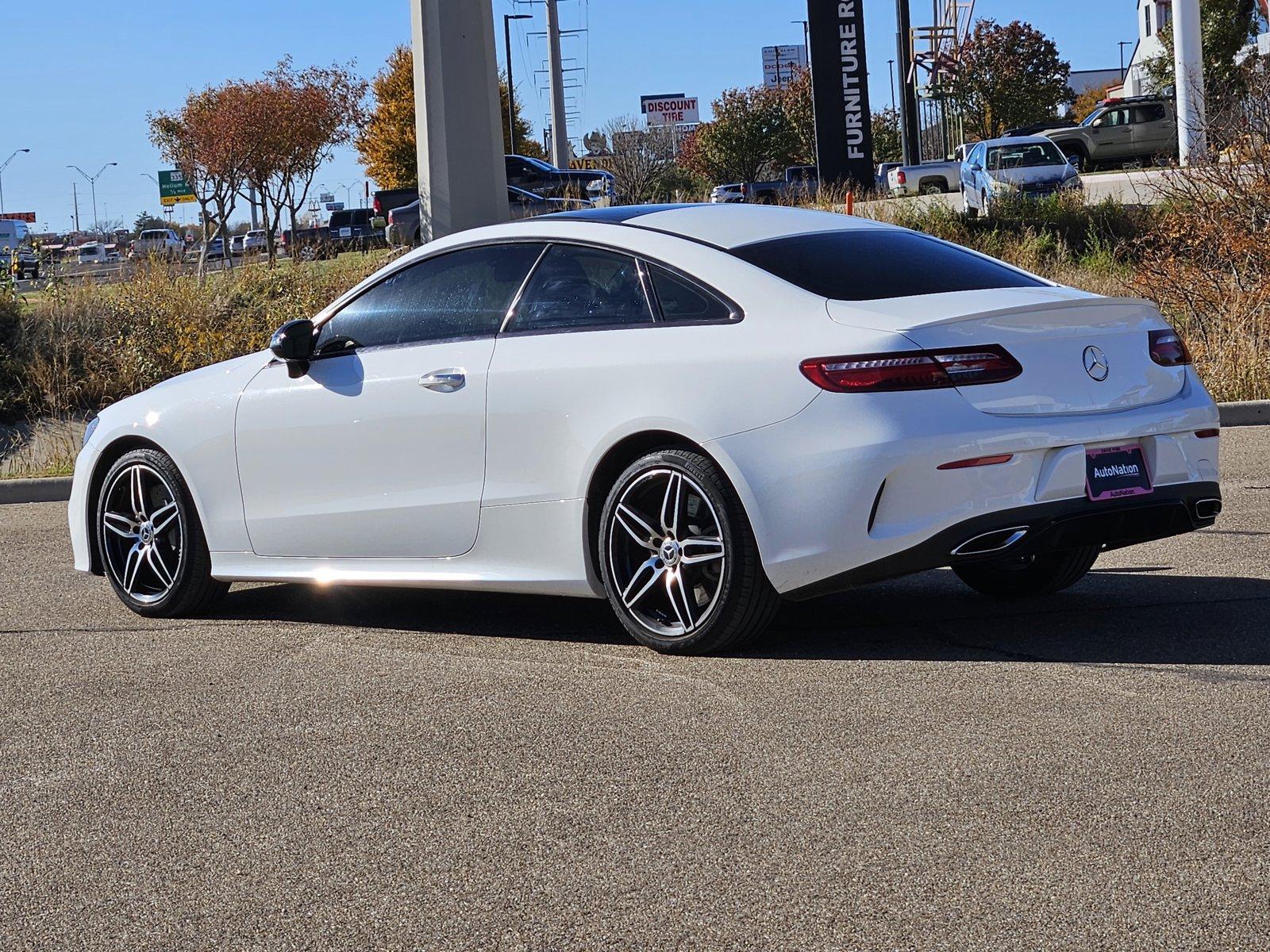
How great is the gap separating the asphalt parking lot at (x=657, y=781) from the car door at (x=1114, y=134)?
4323cm

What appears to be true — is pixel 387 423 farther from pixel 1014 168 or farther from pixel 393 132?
pixel 393 132

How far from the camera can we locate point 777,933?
3.28 m

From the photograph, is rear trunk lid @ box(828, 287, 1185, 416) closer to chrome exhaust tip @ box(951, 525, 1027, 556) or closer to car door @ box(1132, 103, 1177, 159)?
chrome exhaust tip @ box(951, 525, 1027, 556)

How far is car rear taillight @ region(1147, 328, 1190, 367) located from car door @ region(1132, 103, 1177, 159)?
43269 mm

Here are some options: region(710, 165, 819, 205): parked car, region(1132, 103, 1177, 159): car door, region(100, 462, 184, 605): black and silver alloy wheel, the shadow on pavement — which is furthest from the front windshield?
region(100, 462, 184, 605): black and silver alloy wheel

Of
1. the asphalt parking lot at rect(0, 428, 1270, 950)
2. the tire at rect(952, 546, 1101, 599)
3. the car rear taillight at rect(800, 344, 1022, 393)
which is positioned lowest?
the asphalt parking lot at rect(0, 428, 1270, 950)

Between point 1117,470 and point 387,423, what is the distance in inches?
104

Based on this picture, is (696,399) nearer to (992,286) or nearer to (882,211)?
(992,286)

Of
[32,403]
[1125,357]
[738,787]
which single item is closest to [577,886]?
[738,787]

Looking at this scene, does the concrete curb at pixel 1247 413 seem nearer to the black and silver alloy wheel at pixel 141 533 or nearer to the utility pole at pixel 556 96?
the black and silver alloy wheel at pixel 141 533

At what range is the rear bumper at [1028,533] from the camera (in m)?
5.11

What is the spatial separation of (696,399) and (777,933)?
242cm

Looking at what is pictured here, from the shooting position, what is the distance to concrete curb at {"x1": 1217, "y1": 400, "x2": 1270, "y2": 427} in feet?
38.1

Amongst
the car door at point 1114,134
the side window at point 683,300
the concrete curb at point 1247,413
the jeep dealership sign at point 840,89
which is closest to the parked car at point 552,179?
the jeep dealership sign at point 840,89
